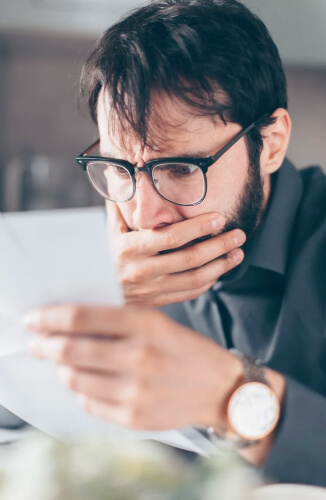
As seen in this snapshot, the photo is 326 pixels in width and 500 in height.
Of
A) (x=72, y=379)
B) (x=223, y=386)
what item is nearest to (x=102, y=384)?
(x=72, y=379)

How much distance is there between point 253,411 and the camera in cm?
61

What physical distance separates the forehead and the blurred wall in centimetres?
114

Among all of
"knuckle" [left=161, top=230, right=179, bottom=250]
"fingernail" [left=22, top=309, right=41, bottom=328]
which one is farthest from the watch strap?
"knuckle" [left=161, top=230, right=179, bottom=250]

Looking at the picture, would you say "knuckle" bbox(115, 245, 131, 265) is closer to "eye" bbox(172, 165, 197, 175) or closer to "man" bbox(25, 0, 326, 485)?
"man" bbox(25, 0, 326, 485)

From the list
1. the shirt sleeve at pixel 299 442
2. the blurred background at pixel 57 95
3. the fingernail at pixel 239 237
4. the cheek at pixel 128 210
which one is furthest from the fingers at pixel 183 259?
the blurred background at pixel 57 95

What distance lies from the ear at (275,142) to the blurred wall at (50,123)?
97 centimetres

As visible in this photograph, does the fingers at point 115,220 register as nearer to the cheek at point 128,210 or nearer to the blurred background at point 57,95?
the cheek at point 128,210

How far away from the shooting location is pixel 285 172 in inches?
44.3

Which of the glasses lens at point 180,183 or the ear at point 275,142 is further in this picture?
the ear at point 275,142

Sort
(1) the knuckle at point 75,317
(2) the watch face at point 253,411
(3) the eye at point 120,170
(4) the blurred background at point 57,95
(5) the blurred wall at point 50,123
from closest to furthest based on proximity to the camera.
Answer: (1) the knuckle at point 75,317, (2) the watch face at point 253,411, (3) the eye at point 120,170, (4) the blurred background at point 57,95, (5) the blurred wall at point 50,123

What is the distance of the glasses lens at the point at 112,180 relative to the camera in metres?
1.05

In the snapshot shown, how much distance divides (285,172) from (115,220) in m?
0.36

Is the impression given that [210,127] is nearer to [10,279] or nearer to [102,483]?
A: [10,279]

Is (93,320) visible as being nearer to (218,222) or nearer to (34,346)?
(34,346)
